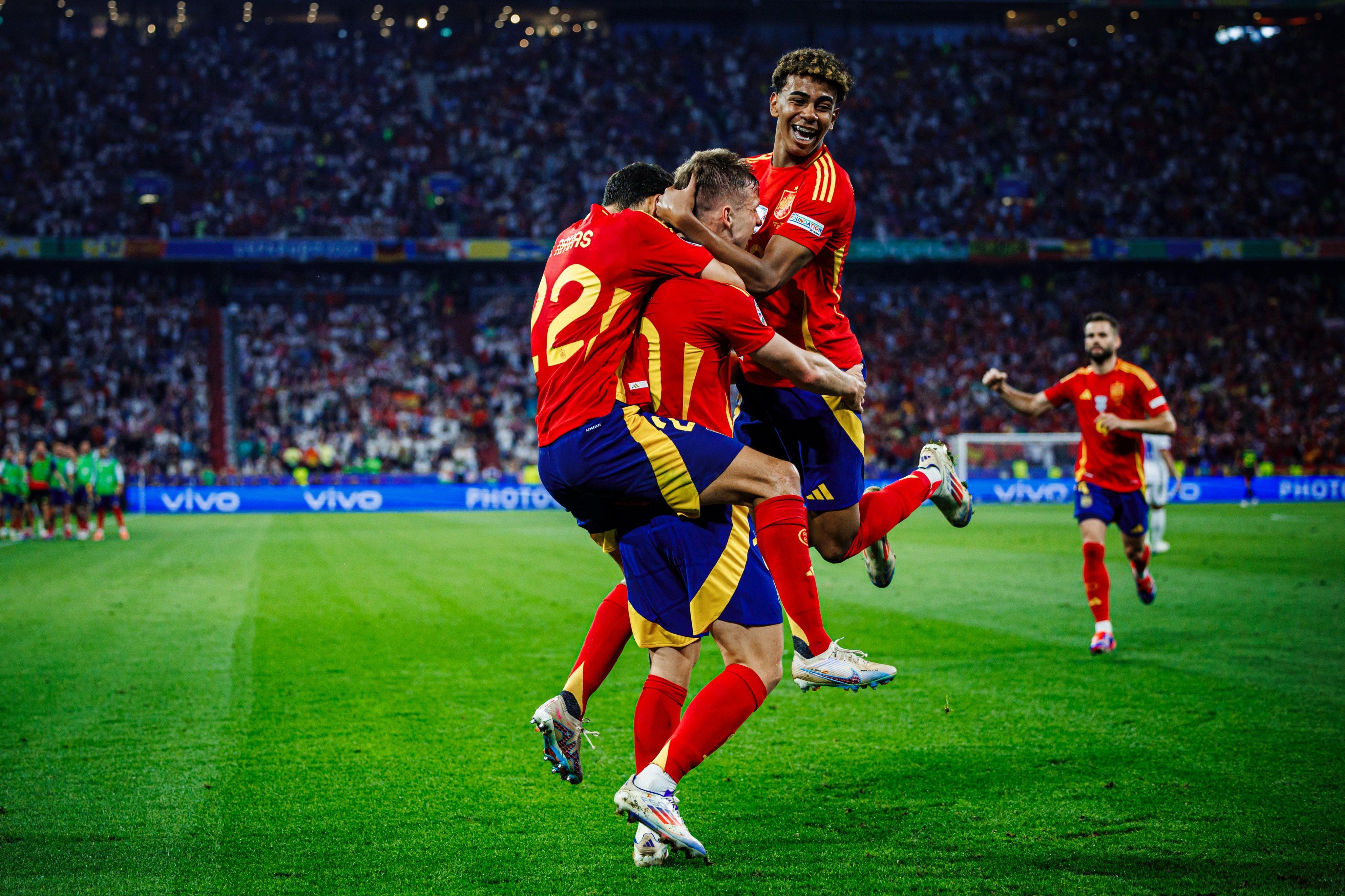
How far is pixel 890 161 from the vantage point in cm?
3878

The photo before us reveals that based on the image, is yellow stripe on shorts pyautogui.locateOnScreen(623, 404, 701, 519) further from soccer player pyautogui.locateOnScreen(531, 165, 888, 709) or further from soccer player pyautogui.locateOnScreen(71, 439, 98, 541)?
soccer player pyautogui.locateOnScreen(71, 439, 98, 541)

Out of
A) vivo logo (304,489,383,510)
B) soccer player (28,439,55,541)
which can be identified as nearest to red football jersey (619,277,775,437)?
soccer player (28,439,55,541)

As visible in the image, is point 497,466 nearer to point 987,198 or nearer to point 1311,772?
point 987,198

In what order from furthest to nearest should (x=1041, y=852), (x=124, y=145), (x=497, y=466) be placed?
(x=124, y=145), (x=497, y=466), (x=1041, y=852)

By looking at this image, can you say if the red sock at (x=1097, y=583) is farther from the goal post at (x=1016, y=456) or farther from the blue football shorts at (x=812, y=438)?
the goal post at (x=1016, y=456)

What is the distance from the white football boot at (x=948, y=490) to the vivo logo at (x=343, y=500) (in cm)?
2529

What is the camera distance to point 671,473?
Answer: 3871 mm

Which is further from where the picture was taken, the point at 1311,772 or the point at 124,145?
the point at 124,145

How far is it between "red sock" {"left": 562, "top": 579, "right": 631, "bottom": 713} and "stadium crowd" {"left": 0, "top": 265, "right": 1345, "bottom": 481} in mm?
26876

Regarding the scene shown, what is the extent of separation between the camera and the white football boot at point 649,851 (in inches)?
152

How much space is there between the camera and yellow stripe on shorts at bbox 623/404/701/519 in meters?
3.88

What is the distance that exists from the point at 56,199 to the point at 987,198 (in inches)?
1179

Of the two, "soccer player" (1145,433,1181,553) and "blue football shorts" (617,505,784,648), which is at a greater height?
"blue football shorts" (617,505,784,648)

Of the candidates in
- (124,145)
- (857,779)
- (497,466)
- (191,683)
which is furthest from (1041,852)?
(124,145)
